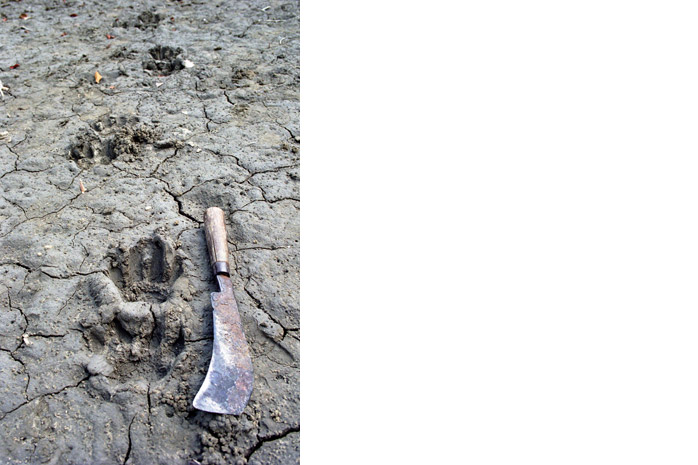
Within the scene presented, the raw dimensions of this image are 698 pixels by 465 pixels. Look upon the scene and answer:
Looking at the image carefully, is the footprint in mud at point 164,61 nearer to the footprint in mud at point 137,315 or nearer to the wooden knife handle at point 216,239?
the wooden knife handle at point 216,239

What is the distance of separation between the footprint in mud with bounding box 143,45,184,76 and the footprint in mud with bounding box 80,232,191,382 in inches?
82.6

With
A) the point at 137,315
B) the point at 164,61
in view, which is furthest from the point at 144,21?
the point at 137,315

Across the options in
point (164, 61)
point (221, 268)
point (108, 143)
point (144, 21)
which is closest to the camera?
point (221, 268)

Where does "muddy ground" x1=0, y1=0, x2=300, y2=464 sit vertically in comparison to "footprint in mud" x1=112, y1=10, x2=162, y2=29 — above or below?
below

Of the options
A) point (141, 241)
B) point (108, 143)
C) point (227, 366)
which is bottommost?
point (227, 366)

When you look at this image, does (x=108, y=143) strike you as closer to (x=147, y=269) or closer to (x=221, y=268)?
(x=147, y=269)

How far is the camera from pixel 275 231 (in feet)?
8.56

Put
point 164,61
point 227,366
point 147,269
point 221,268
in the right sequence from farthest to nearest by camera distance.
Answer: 1. point 164,61
2. point 147,269
3. point 221,268
4. point 227,366

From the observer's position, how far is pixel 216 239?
2408 mm

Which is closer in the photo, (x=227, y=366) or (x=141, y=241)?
(x=227, y=366)

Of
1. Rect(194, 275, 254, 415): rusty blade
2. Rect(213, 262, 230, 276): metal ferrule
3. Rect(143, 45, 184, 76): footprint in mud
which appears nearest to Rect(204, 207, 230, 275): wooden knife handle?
Rect(213, 262, 230, 276): metal ferrule

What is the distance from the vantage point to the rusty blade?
1.83 meters

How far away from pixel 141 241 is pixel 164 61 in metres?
2.19

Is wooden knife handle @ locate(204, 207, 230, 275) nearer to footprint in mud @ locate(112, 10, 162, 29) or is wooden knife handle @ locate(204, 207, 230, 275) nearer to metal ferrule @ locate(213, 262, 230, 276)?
metal ferrule @ locate(213, 262, 230, 276)
